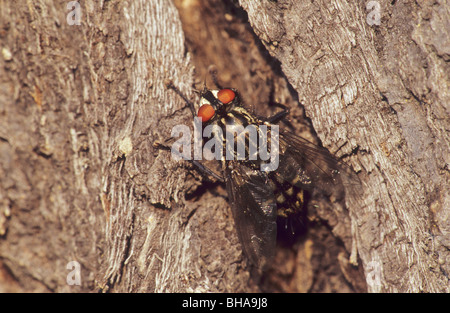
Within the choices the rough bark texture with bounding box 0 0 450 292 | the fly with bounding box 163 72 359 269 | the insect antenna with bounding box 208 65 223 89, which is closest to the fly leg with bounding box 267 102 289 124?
the fly with bounding box 163 72 359 269

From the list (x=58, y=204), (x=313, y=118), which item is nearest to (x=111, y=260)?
(x=58, y=204)

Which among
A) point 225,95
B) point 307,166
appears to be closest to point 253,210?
point 307,166

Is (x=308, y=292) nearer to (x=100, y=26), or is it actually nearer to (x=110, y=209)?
(x=110, y=209)

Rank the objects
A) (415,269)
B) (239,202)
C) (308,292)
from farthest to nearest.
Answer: (308,292)
(239,202)
(415,269)

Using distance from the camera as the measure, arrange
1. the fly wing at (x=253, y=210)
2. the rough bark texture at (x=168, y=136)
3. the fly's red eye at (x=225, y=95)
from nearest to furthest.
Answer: the rough bark texture at (x=168, y=136), the fly wing at (x=253, y=210), the fly's red eye at (x=225, y=95)

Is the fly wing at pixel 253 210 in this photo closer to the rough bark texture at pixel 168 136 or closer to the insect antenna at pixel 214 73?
the rough bark texture at pixel 168 136

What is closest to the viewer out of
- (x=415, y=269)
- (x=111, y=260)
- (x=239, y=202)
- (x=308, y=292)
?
(x=415, y=269)

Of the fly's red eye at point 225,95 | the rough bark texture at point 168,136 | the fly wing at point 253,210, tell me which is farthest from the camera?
the fly's red eye at point 225,95

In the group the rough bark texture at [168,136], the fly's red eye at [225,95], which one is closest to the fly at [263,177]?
the fly's red eye at [225,95]
